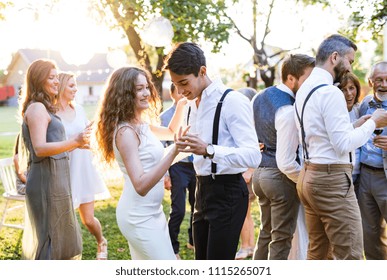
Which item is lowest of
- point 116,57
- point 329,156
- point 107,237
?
point 107,237

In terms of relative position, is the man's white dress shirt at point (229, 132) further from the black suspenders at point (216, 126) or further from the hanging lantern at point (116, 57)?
the hanging lantern at point (116, 57)

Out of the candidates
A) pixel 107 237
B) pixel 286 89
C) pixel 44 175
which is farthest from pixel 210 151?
pixel 107 237

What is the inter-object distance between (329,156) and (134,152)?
107 cm

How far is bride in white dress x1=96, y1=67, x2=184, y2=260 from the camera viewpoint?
2.70 metres

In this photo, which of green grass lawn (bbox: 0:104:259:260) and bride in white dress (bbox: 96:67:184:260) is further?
green grass lawn (bbox: 0:104:259:260)

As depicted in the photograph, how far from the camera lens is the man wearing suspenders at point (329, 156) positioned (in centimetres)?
292

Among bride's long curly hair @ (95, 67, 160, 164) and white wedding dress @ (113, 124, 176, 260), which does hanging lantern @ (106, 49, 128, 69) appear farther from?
white wedding dress @ (113, 124, 176, 260)

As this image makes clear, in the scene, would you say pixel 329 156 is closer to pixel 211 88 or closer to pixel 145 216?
pixel 211 88

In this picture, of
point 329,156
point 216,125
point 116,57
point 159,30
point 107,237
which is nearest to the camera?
point 216,125

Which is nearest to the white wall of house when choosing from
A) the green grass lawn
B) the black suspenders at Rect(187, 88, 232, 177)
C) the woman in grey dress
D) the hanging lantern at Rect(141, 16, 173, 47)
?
the green grass lawn

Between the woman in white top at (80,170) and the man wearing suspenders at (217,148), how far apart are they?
2245 millimetres

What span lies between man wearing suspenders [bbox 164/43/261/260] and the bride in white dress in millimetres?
208

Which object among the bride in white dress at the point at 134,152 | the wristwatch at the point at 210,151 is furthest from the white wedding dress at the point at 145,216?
the wristwatch at the point at 210,151

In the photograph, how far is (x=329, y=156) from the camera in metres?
2.97
